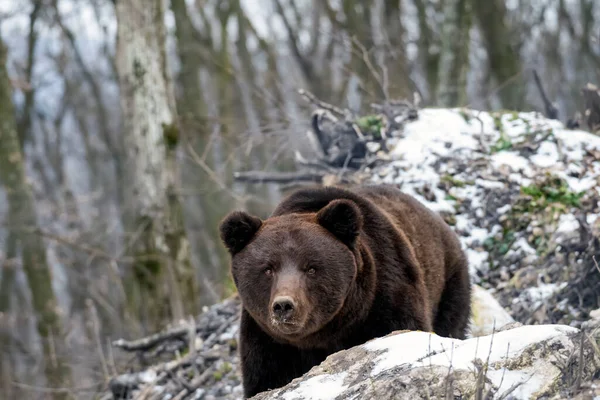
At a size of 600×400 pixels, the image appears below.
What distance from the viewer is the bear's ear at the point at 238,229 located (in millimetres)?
5098

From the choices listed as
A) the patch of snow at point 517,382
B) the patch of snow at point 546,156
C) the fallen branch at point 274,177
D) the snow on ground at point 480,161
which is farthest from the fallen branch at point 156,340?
the patch of snow at point 517,382

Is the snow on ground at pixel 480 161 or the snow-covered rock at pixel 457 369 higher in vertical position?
the snow on ground at pixel 480 161

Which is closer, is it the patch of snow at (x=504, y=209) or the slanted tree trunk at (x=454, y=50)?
the patch of snow at (x=504, y=209)

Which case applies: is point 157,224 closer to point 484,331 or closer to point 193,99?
point 484,331

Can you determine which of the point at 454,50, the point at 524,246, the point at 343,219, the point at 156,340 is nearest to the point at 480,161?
the point at 524,246

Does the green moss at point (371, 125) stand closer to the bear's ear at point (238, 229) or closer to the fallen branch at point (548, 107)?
the fallen branch at point (548, 107)

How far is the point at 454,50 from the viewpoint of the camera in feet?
54.7

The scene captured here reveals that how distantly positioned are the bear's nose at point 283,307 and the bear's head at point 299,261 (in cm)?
10

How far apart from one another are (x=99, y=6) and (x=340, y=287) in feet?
78.6

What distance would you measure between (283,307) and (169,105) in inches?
306

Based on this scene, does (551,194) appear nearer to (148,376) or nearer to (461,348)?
(148,376)

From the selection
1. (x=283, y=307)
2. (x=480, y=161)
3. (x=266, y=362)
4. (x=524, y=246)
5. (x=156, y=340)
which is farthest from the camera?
(x=480, y=161)

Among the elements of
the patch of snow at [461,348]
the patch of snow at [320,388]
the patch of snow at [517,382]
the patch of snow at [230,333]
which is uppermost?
the patch of snow at [461,348]

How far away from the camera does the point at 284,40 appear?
1059 inches
